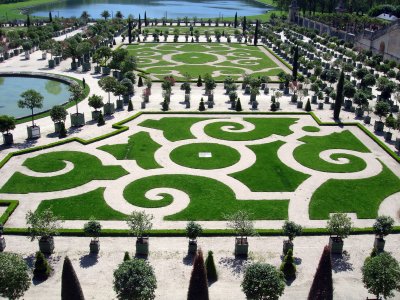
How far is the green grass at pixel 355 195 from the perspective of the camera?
1421 inches

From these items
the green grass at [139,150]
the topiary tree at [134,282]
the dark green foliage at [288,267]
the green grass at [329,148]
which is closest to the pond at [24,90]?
the green grass at [139,150]

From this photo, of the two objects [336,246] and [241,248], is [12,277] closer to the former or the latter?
[241,248]

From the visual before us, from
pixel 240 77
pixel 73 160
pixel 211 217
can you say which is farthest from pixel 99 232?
pixel 240 77

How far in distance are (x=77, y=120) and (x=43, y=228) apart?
25.3 m

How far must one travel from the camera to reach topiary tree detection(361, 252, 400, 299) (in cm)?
2403

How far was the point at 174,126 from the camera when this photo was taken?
53.8 m

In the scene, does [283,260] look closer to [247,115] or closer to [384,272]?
[384,272]

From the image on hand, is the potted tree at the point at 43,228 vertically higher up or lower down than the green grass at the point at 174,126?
lower down

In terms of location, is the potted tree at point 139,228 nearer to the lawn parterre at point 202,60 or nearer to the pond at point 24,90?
the pond at point 24,90

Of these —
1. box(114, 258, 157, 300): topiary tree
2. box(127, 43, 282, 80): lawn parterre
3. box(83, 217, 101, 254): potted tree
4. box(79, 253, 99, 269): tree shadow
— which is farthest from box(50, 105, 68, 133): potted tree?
box(114, 258, 157, 300): topiary tree

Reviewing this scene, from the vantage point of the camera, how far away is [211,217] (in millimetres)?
34812

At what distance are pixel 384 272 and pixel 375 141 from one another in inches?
1133

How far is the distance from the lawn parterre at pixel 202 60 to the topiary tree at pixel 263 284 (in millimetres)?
58277

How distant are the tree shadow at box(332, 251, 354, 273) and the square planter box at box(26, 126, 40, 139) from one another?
3401 cm
